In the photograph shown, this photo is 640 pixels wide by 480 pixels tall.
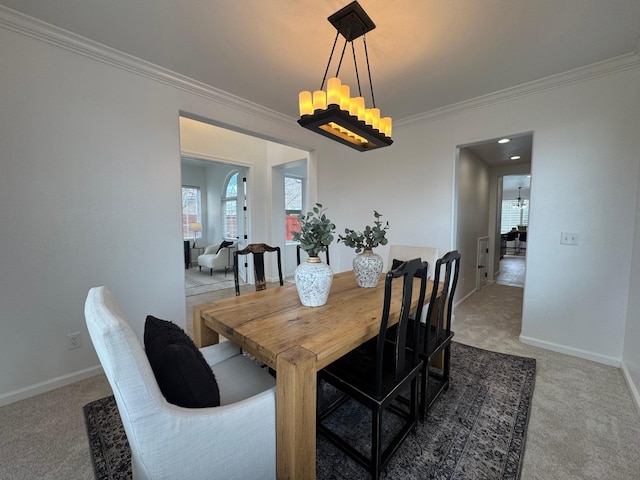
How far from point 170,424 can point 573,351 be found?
330 cm

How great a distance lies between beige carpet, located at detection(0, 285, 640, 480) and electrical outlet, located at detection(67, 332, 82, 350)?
29cm

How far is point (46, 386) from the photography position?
1964mm

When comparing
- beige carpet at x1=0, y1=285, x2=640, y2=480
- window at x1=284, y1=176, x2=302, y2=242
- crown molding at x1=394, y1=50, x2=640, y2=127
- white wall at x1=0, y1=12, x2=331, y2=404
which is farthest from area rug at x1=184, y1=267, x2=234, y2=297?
crown molding at x1=394, y1=50, x2=640, y2=127

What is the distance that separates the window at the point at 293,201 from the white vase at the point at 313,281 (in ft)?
14.8

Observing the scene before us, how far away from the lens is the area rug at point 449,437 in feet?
4.38

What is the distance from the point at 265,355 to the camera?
112 centimetres

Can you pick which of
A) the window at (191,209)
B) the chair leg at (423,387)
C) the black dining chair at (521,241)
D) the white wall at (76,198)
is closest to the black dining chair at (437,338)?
the chair leg at (423,387)

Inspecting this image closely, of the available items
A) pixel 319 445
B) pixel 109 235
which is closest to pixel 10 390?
pixel 109 235

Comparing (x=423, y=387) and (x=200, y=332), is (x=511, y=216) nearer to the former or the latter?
(x=423, y=387)

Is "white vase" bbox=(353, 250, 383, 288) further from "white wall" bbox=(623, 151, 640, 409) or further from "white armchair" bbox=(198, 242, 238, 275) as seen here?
"white armchair" bbox=(198, 242, 238, 275)

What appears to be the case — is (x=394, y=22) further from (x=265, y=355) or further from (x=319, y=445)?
(x=319, y=445)

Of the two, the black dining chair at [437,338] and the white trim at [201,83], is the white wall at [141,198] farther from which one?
the black dining chair at [437,338]

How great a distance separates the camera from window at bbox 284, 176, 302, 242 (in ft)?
20.1

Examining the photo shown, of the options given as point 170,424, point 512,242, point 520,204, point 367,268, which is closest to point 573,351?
point 367,268
